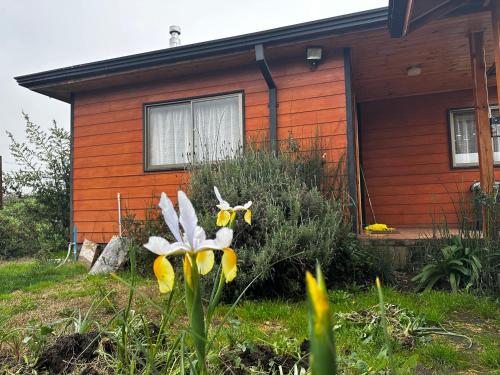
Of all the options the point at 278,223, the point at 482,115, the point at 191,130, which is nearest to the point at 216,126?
the point at 191,130

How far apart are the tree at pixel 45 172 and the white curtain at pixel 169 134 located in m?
2.65

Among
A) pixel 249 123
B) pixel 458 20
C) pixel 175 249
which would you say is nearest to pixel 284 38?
pixel 249 123

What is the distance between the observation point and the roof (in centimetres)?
439

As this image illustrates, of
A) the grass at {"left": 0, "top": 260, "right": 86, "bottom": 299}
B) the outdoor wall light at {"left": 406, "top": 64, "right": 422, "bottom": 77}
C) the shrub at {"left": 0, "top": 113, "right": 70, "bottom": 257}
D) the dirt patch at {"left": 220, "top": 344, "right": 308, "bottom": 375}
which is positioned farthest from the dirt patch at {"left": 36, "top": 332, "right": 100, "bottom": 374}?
the shrub at {"left": 0, "top": 113, "right": 70, "bottom": 257}

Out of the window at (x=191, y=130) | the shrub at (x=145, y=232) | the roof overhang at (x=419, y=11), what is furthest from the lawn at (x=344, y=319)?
the roof overhang at (x=419, y=11)

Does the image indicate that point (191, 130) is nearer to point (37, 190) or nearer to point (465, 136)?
point (37, 190)

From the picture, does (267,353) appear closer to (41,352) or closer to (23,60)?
(41,352)

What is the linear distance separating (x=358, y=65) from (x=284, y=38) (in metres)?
1.38

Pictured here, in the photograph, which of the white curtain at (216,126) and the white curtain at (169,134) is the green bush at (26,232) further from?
the white curtain at (216,126)

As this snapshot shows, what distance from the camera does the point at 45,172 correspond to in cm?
757

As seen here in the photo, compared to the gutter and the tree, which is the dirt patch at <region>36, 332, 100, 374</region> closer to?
the gutter

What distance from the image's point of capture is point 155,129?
242 inches

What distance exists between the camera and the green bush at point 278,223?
10.6ft

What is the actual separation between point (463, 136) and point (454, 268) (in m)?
3.82
